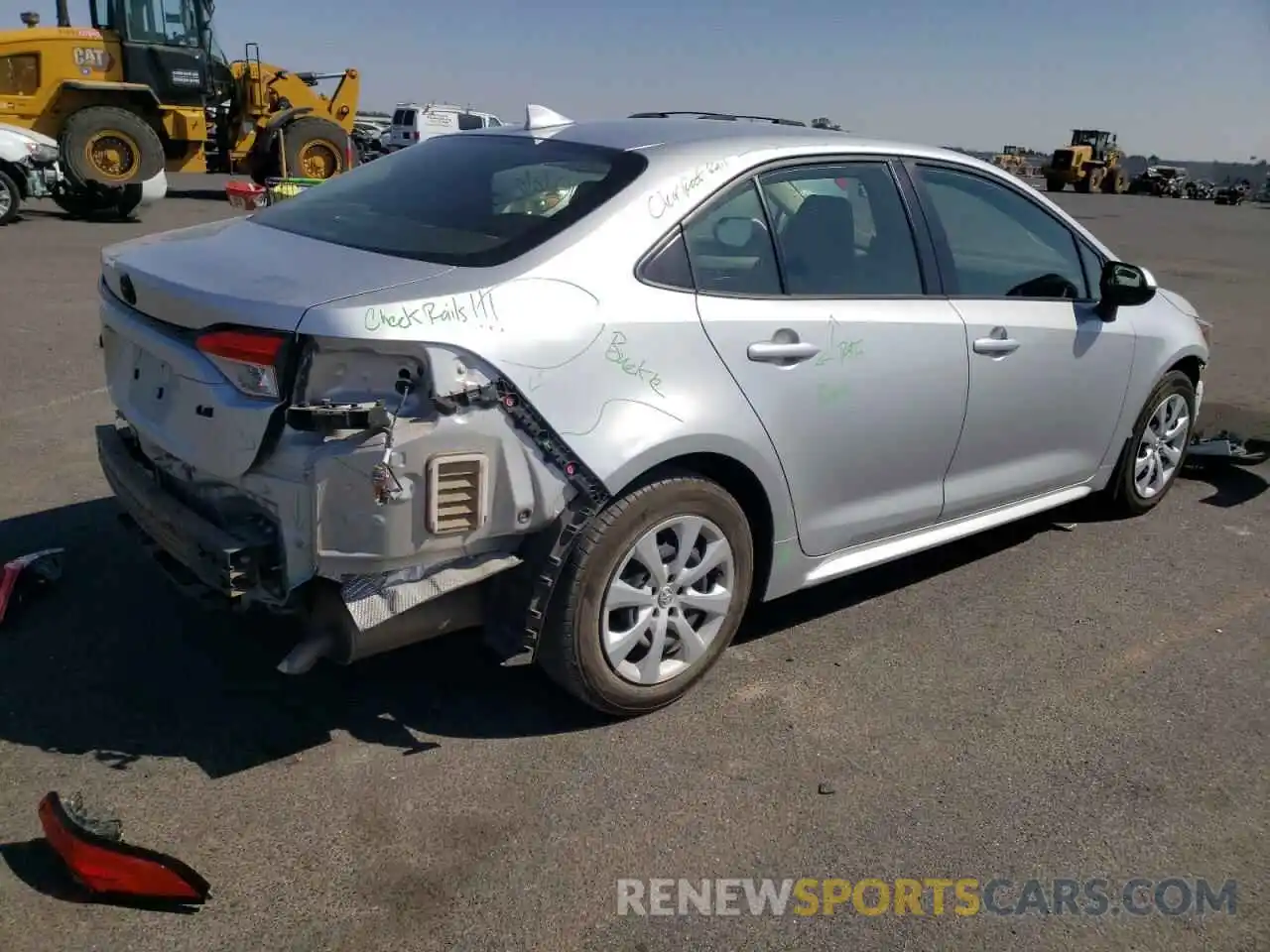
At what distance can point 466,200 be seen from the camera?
342 centimetres

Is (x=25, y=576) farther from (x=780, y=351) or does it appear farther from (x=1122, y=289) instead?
(x=1122, y=289)

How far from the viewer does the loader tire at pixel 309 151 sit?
18922mm

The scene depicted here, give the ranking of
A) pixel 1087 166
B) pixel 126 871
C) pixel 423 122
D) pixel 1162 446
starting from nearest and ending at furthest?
pixel 126 871 → pixel 1162 446 → pixel 423 122 → pixel 1087 166

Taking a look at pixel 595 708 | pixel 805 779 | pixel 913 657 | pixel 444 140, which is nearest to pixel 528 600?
pixel 595 708

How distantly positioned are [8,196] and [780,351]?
46.9 feet

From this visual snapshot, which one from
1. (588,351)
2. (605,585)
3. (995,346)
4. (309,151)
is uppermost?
(588,351)

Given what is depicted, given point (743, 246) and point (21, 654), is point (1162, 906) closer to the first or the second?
point (743, 246)

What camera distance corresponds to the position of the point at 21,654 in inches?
140

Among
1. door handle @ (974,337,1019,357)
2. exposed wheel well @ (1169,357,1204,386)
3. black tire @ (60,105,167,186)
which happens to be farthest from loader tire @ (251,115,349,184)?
door handle @ (974,337,1019,357)

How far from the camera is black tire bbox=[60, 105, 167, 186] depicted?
51.3ft

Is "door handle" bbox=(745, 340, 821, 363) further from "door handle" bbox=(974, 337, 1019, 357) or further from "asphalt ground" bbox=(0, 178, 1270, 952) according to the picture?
"asphalt ground" bbox=(0, 178, 1270, 952)

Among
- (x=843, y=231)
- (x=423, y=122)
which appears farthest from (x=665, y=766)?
(x=423, y=122)

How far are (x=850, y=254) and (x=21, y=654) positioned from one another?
3.04 m

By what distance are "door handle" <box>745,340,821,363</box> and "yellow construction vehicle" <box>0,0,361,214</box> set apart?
1435cm
